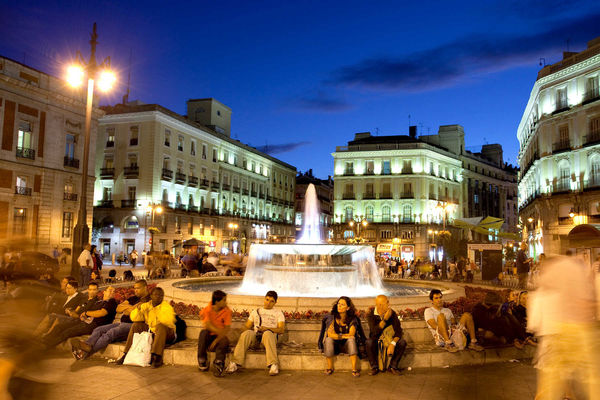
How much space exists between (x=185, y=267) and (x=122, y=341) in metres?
12.1

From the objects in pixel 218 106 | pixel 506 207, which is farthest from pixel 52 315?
pixel 506 207

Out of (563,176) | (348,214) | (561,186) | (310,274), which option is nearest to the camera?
(310,274)

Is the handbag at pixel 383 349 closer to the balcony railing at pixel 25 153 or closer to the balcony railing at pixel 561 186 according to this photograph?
the balcony railing at pixel 25 153

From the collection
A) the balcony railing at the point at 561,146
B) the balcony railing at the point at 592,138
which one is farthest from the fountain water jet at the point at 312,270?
the balcony railing at the point at 561,146

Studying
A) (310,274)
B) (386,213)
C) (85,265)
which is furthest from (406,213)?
(85,265)

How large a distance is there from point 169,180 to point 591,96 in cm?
3655

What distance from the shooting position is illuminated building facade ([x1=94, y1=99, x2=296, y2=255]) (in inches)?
1799

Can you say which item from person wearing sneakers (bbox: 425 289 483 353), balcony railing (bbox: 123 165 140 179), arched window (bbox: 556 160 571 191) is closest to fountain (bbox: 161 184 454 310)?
person wearing sneakers (bbox: 425 289 483 353)

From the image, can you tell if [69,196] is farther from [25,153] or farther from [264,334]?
[264,334]

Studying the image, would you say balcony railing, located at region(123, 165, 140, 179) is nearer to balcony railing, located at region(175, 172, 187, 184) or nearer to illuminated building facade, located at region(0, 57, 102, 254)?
balcony railing, located at region(175, 172, 187, 184)

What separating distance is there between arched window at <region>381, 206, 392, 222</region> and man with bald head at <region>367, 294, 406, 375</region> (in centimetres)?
5623

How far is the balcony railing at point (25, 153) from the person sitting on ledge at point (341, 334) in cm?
2982

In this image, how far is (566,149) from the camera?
3559 centimetres

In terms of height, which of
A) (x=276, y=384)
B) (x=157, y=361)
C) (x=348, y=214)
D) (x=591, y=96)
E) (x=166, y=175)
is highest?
(x=591, y=96)
